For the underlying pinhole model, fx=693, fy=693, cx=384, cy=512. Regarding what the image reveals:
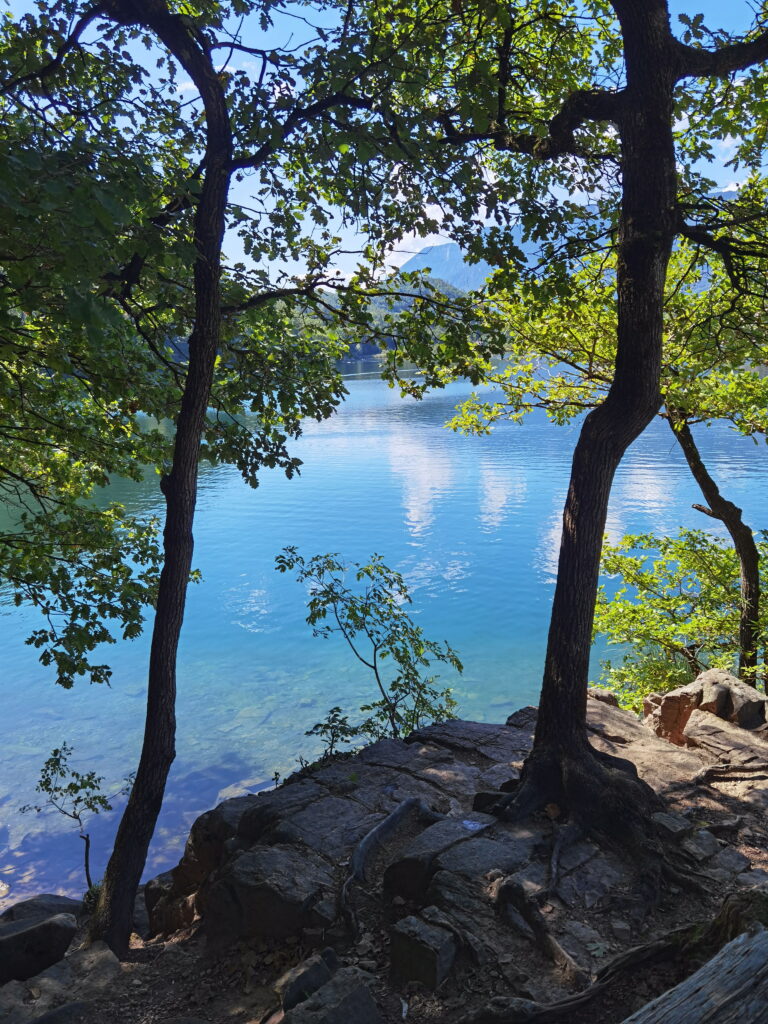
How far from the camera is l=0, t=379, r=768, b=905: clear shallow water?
1689 centimetres

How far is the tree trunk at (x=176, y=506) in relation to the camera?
21.9 ft

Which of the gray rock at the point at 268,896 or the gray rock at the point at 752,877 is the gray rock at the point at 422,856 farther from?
the gray rock at the point at 752,877

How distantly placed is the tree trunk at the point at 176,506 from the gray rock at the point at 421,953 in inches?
120

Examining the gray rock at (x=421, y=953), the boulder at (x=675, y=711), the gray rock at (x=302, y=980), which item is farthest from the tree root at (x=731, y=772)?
the gray rock at (x=302, y=980)

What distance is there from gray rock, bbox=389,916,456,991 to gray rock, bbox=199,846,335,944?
776mm

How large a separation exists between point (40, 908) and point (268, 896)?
4.62 metres

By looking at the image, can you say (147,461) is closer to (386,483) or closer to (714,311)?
(714,311)

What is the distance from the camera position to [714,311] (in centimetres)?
1183

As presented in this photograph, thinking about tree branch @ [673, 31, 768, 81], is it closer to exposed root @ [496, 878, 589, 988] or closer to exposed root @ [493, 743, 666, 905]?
exposed root @ [493, 743, 666, 905]

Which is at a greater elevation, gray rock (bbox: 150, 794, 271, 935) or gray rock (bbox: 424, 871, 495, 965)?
gray rock (bbox: 424, 871, 495, 965)

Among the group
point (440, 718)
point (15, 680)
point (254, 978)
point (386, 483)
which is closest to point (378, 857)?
point (254, 978)

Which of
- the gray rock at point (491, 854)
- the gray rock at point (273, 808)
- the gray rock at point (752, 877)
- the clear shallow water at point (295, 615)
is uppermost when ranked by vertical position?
the gray rock at point (491, 854)

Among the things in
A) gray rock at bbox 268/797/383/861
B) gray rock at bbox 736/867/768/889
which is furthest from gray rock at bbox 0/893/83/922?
gray rock at bbox 736/867/768/889

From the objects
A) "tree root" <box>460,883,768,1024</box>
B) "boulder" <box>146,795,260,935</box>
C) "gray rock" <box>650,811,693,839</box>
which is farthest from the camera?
"boulder" <box>146,795,260,935</box>
